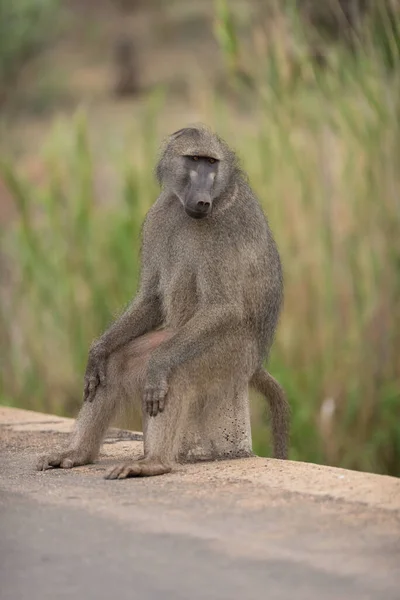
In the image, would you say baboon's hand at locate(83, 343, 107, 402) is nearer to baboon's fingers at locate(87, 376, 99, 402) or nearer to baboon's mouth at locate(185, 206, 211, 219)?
→ baboon's fingers at locate(87, 376, 99, 402)

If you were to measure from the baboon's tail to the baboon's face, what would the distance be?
665 millimetres

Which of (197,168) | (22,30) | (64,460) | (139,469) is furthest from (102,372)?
(22,30)

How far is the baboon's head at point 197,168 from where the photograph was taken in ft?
13.0

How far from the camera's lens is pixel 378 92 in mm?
5566

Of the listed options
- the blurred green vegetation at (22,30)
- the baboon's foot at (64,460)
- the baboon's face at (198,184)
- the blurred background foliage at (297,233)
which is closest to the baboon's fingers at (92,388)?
the baboon's foot at (64,460)

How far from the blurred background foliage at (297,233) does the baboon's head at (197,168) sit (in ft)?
2.40

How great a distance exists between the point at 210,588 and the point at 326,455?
2.87m

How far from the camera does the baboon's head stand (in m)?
3.97

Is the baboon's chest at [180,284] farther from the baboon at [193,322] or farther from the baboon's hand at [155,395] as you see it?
the baboon's hand at [155,395]

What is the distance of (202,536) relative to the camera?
2998 millimetres

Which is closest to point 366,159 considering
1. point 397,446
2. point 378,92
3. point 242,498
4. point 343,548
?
point 378,92

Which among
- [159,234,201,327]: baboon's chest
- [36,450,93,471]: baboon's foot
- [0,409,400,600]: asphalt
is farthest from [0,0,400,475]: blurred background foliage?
[0,409,400,600]: asphalt

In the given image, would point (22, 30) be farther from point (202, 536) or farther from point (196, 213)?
point (202, 536)

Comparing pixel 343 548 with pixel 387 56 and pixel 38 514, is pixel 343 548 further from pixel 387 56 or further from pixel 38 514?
pixel 387 56
